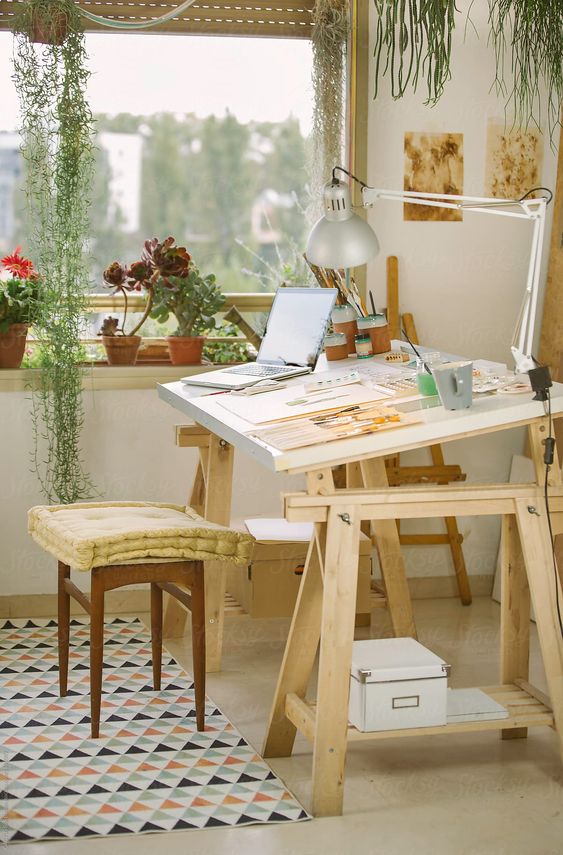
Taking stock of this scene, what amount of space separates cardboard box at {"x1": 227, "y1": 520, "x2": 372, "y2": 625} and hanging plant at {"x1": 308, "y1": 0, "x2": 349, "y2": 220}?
5.10ft

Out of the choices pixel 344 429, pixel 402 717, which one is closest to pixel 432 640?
pixel 402 717

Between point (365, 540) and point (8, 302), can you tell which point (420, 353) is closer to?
point (365, 540)

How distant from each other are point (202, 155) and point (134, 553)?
2.21 m

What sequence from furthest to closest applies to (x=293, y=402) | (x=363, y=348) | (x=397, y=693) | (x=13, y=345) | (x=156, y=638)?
(x=13, y=345), (x=363, y=348), (x=156, y=638), (x=293, y=402), (x=397, y=693)

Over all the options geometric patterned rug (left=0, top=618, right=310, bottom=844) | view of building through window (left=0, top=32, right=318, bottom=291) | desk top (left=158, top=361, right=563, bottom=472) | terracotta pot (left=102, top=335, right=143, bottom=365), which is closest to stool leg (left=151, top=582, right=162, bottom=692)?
geometric patterned rug (left=0, top=618, right=310, bottom=844)

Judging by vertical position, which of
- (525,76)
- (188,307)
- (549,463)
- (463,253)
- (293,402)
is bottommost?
(549,463)

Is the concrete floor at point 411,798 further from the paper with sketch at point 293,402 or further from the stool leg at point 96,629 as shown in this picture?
the paper with sketch at point 293,402

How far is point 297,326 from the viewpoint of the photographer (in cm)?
408

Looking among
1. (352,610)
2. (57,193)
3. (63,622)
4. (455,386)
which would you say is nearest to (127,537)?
(63,622)

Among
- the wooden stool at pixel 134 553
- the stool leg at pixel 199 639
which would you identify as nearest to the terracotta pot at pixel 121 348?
the wooden stool at pixel 134 553

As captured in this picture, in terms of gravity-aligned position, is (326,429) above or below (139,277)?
below

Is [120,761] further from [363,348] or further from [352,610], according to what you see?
[363,348]

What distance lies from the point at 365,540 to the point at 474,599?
1.02 m

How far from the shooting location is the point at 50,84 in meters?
4.44
